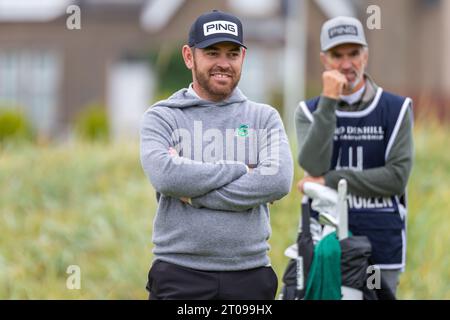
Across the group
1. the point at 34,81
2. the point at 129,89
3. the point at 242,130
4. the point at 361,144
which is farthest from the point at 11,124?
the point at 34,81

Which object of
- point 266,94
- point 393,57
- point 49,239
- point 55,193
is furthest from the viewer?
point 393,57

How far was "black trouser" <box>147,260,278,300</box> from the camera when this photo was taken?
141 inches

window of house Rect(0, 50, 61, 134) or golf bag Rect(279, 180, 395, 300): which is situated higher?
window of house Rect(0, 50, 61, 134)

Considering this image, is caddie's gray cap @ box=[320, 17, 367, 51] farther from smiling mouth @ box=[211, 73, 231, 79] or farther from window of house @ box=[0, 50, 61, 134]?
window of house @ box=[0, 50, 61, 134]

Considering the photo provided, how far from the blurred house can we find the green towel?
745 inches

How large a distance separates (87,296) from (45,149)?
4.12 m

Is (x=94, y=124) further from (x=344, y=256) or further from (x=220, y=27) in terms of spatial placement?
(x=220, y=27)

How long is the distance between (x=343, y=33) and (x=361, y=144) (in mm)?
535

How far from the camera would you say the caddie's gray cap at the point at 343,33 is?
4.47 m

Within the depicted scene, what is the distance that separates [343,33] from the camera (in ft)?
14.7

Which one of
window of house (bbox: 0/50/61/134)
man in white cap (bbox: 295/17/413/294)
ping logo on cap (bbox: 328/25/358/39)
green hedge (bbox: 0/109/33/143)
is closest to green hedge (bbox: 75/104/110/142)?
green hedge (bbox: 0/109/33/143)

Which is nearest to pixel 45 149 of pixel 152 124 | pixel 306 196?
pixel 306 196

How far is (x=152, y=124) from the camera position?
369 cm

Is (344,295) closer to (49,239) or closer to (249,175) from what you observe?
(249,175)
